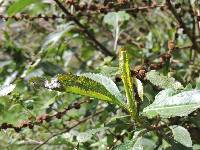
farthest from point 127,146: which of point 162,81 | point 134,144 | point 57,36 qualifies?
point 57,36

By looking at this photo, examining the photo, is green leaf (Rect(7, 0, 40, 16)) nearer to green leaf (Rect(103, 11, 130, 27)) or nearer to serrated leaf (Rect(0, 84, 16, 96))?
green leaf (Rect(103, 11, 130, 27))

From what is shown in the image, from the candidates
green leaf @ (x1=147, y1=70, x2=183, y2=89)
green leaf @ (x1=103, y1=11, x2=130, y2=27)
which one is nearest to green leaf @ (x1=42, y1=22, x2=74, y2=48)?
green leaf @ (x1=103, y1=11, x2=130, y2=27)

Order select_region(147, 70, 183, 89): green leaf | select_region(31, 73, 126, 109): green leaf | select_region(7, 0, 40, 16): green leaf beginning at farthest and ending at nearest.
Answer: select_region(7, 0, 40, 16): green leaf < select_region(147, 70, 183, 89): green leaf < select_region(31, 73, 126, 109): green leaf

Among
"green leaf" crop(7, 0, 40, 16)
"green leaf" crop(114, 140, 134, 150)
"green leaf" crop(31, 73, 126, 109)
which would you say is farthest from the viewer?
"green leaf" crop(7, 0, 40, 16)

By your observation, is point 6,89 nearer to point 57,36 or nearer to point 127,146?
point 127,146

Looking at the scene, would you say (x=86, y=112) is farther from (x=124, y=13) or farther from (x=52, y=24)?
(x=52, y=24)

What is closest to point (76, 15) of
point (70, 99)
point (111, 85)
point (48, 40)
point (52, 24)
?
point (48, 40)

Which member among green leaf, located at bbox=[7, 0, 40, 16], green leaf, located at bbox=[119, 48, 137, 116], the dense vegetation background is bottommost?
the dense vegetation background
